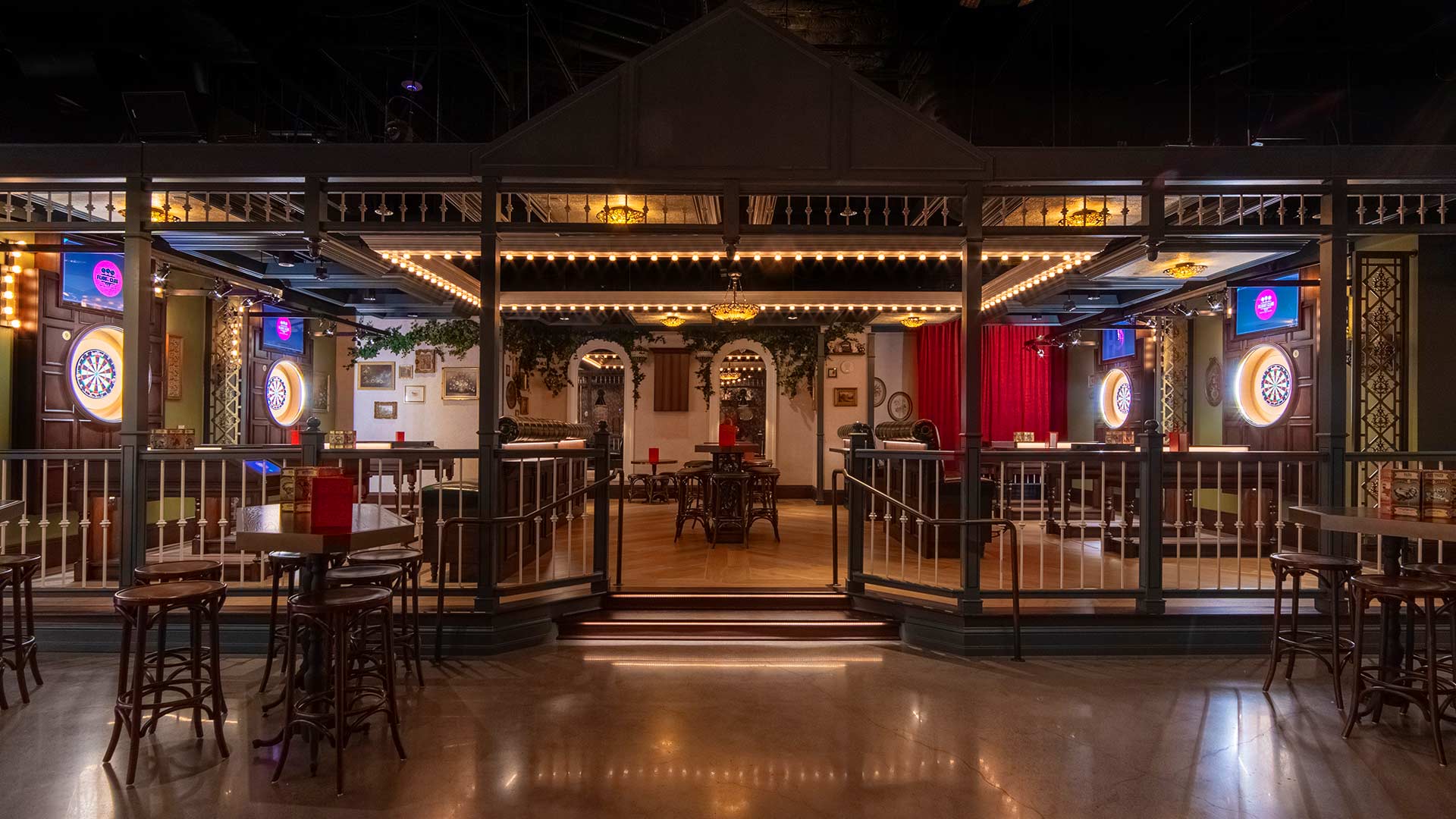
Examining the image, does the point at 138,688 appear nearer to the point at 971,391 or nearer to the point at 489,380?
the point at 489,380

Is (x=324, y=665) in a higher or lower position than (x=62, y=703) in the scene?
higher

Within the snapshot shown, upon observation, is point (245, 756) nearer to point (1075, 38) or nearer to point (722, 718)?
point (722, 718)

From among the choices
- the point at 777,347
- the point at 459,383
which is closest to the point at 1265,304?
the point at 777,347

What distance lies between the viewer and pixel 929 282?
31.9ft

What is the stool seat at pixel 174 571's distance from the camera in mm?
3654

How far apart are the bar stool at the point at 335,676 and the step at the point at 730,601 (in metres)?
2.09

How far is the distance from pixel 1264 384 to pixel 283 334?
14205mm

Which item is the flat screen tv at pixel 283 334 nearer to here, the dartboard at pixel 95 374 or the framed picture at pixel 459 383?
the framed picture at pixel 459 383

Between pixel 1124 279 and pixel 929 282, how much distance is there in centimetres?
244

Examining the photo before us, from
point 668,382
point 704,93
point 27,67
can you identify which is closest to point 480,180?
point 704,93

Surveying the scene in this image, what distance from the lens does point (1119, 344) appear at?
11992 mm

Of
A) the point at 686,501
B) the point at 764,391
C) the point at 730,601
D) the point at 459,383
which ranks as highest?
the point at 459,383

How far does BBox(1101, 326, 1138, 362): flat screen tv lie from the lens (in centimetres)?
1159

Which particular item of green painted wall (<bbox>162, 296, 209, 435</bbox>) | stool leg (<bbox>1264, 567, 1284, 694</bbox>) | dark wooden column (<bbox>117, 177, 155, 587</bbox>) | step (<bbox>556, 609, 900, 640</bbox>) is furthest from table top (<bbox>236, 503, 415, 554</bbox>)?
green painted wall (<bbox>162, 296, 209, 435</bbox>)
